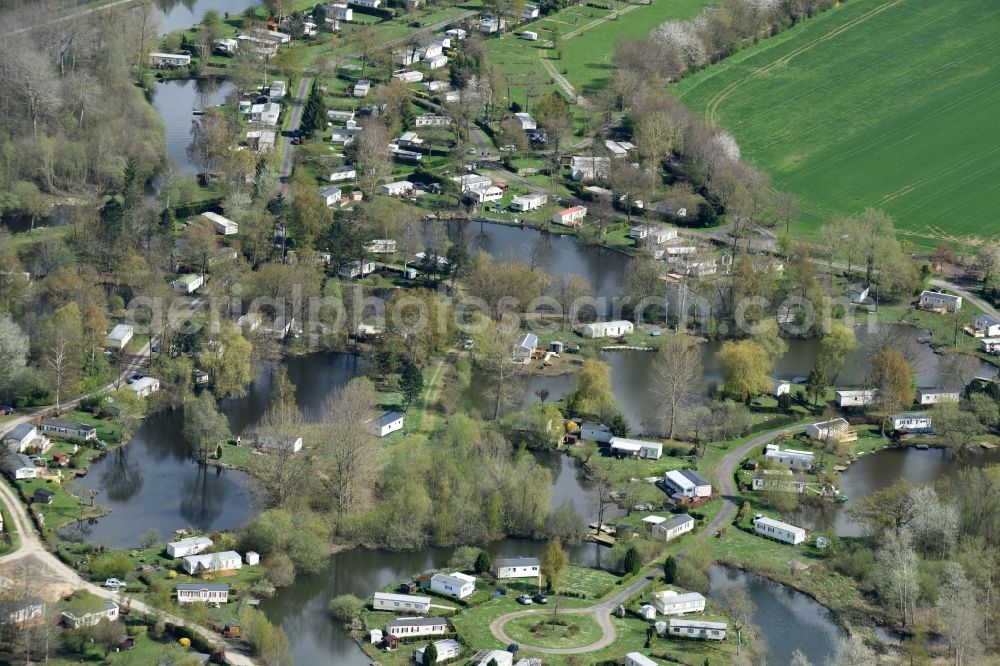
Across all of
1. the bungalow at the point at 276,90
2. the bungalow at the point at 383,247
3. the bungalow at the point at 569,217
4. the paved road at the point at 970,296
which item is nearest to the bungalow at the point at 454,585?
the bungalow at the point at 383,247

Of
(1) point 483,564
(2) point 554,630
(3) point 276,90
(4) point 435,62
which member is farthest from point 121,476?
(4) point 435,62

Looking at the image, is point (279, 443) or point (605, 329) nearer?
point (279, 443)

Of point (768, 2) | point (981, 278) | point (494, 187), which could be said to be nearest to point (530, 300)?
point (494, 187)

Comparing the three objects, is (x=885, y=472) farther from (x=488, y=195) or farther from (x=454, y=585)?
(x=488, y=195)

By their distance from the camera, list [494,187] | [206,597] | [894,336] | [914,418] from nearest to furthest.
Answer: [206,597], [914,418], [894,336], [494,187]

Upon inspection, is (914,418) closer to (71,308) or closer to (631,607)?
(631,607)

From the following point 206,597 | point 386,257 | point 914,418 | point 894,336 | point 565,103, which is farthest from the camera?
point 565,103

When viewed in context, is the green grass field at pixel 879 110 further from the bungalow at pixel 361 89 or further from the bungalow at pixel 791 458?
the bungalow at pixel 791 458

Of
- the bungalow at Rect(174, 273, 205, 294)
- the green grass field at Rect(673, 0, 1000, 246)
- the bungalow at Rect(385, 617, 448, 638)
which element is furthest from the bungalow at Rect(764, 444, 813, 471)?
the bungalow at Rect(174, 273, 205, 294)
